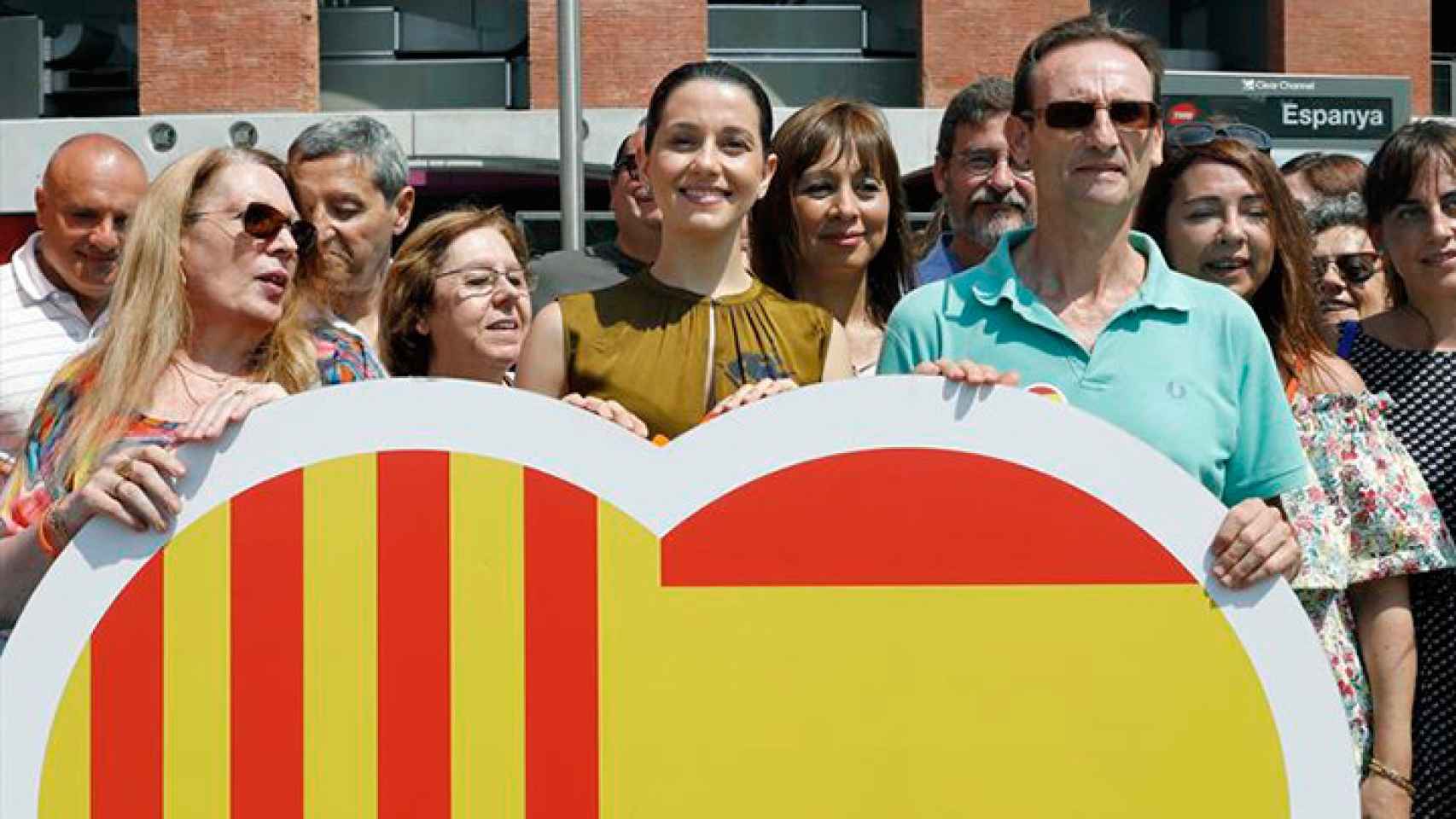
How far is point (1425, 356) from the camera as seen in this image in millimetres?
3752

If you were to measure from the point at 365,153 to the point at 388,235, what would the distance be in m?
0.23

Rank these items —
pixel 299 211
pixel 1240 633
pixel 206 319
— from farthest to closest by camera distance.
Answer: pixel 299 211, pixel 206 319, pixel 1240 633

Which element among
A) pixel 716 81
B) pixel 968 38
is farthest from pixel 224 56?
pixel 716 81

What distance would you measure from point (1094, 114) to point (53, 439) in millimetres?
1908

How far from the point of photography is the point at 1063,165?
2.92m

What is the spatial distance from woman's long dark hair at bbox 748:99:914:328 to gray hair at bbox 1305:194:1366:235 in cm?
175

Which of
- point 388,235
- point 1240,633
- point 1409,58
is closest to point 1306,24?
point 1409,58

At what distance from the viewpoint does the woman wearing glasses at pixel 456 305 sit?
4.21m

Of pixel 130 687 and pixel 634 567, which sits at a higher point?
pixel 634 567

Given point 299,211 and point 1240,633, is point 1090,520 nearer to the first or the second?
point 1240,633

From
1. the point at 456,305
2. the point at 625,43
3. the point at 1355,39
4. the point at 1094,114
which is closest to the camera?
the point at 1094,114

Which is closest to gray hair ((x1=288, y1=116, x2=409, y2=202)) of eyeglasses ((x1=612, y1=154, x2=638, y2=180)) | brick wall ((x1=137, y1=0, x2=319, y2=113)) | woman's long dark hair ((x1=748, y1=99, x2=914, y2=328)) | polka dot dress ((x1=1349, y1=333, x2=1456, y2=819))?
eyeglasses ((x1=612, y1=154, x2=638, y2=180))

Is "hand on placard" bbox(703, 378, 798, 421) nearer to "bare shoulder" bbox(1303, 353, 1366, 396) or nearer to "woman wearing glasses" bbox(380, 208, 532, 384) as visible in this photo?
"bare shoulder" bbox(1303, 353, 1366, 396)

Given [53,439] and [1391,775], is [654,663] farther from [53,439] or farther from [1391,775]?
[1391,775]
